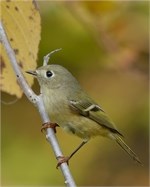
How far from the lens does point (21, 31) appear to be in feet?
5.50

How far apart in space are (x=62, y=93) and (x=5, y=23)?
2.45 feet

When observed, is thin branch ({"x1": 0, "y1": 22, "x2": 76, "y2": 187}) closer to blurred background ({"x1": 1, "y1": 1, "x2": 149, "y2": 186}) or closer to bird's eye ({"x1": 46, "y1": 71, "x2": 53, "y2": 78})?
bird's eye ({"x1": 46, "y1": 71, "x2": 53, "y2": 78})

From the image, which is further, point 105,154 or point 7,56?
point 105,154

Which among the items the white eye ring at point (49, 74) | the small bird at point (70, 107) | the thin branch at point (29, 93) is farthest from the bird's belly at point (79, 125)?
the thin branch at point (29, 93)

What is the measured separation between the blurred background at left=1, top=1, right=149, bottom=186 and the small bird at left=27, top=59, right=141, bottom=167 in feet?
1.24

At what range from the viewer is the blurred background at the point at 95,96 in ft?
9.18

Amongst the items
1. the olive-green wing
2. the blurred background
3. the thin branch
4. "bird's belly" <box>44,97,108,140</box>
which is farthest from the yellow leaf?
the blurred background

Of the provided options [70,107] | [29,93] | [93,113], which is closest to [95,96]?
[93,113]

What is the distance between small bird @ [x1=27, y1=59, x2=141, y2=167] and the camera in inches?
89.6

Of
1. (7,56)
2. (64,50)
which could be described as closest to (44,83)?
(7,56)

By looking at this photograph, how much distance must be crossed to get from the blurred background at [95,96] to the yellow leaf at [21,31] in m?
0.92

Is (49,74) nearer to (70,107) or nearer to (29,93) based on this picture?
(70,107)

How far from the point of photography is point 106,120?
97.3 inches

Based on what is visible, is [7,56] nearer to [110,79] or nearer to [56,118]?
[56,118]
